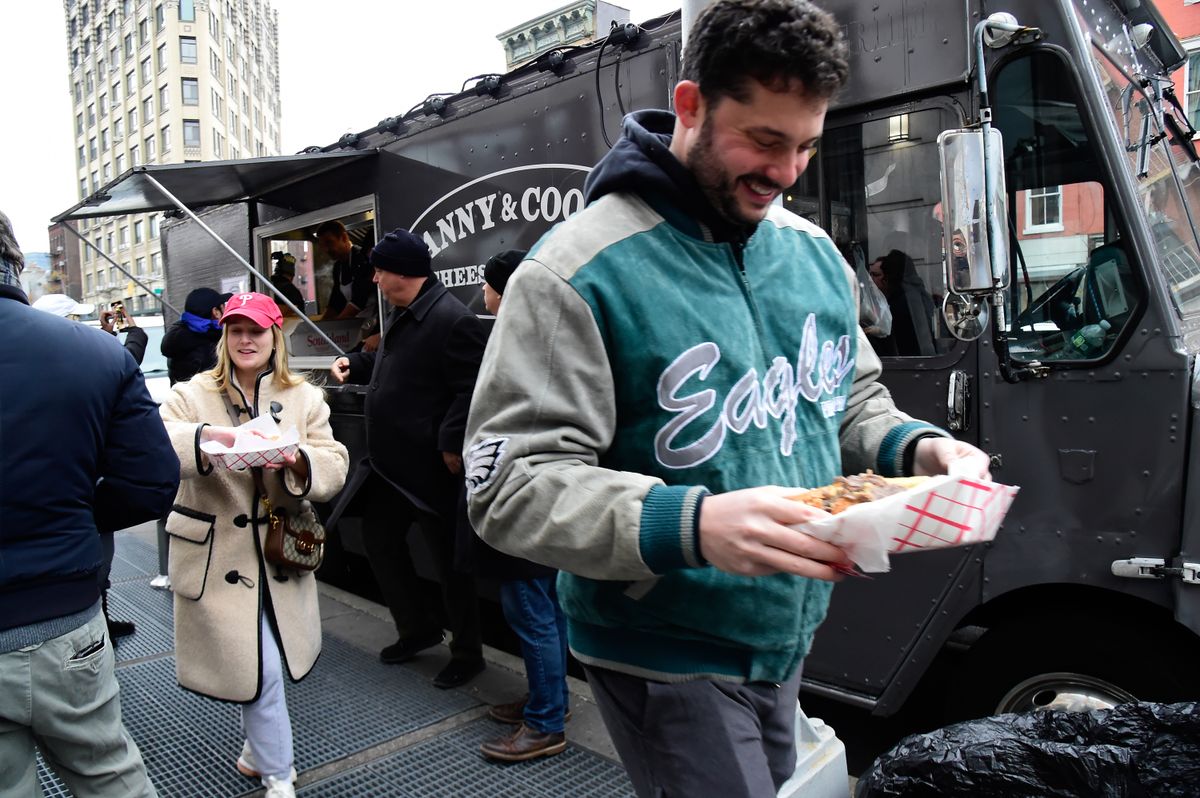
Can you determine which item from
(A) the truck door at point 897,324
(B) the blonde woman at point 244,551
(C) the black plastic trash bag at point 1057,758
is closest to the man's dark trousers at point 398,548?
(B) the blonde woman at point 244,551

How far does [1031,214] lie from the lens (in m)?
3.02

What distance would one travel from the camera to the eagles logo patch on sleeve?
4.63 ft

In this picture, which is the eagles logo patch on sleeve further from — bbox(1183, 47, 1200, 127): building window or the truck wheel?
bbox(1183, 47, 1200, 127): building window

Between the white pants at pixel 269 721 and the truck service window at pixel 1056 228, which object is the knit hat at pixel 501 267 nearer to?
the white pants at pixel 269 721

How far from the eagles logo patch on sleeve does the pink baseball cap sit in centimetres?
214

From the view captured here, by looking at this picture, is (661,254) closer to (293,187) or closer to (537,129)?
Result: (537,129)

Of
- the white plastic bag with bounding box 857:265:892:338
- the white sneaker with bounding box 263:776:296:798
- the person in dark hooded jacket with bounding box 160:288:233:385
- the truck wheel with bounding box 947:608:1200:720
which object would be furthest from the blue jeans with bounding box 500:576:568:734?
the person in dark hooded jacket with bounding box 160:288:233:385

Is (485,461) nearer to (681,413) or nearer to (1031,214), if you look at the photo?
(681,413)

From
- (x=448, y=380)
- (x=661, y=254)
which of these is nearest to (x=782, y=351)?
(x=661, y=254)

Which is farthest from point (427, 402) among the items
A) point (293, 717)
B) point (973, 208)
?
point (973, 208)

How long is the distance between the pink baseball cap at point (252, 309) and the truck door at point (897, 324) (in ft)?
7.03

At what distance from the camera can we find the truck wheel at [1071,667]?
8.79 ft

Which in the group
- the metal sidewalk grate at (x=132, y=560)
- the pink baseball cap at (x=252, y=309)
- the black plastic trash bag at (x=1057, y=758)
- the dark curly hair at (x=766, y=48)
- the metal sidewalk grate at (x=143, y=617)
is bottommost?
the metal sidewalk grate at (x=143, y=617)

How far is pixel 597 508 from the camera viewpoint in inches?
51.9
